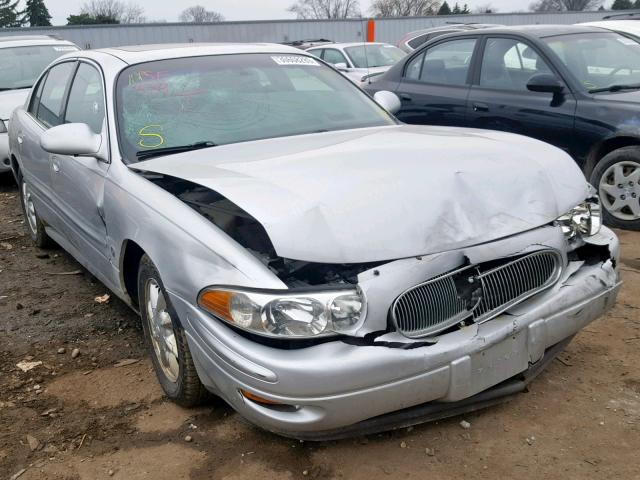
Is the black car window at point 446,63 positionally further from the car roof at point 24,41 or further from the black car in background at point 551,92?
the car roof at point 24,41

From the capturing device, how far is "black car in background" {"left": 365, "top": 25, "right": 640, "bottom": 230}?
5215mm

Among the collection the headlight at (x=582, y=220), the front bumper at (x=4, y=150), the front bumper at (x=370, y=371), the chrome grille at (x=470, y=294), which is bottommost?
the front bumper at (x=4, y=150)

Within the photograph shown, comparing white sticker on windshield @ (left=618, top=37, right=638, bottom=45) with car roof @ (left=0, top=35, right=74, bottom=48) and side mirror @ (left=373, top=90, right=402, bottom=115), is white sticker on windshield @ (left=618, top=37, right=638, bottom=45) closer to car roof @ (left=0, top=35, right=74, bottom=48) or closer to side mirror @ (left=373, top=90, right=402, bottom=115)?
side mirror @ (left=373, top=90, right=402, bottom=115)

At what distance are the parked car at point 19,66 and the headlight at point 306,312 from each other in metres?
6.53

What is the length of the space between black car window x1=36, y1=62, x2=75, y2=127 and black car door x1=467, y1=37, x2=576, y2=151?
3458 millimetres

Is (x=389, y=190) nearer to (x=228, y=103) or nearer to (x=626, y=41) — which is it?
(x=228, y=103)

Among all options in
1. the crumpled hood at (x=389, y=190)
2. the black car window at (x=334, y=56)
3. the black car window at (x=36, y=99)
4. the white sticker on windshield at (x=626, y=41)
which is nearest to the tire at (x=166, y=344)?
the crumpled hood at (x=389, y=190)

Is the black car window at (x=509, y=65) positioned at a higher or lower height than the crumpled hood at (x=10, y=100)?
higher

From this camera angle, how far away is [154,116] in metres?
3.55

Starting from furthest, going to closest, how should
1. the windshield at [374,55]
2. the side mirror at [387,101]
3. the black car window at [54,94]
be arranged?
the windshield at [374,55] < the black car window at [54,94] < the side mirror at [387,101]

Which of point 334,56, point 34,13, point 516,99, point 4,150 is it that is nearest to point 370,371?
point 516,99

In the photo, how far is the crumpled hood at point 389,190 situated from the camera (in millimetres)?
2381

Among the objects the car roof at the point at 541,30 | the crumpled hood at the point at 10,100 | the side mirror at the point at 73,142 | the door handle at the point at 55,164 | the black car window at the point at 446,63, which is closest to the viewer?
the side mirror at the point at 73,142

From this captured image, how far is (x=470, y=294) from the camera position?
250 cm
